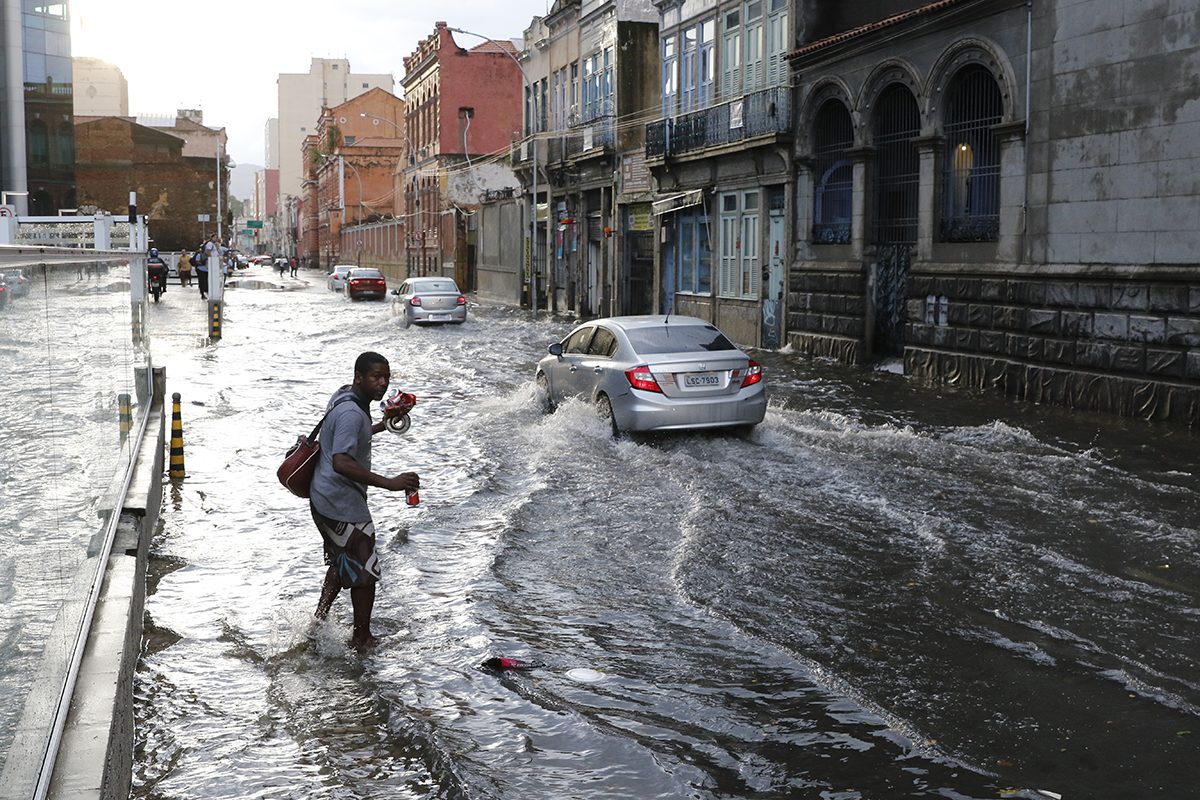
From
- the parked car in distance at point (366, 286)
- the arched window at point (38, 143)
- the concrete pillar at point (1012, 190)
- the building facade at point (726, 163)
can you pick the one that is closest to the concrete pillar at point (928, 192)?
the concrete pillar at point (1012, 190)

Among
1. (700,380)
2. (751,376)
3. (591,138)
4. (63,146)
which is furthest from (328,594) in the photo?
(63,146)

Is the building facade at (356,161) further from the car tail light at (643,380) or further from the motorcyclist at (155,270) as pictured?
the car tail light at (643,380)

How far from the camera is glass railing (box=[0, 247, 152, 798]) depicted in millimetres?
4008

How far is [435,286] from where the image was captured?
41688 millimetres

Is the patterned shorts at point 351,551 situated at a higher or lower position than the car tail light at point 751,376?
lower

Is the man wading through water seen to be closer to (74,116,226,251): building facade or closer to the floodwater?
the floodwater

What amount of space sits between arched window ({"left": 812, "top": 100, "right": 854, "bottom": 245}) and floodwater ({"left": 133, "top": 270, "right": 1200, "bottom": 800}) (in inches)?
508

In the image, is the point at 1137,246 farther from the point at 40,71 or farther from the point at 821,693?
the point at 40,71

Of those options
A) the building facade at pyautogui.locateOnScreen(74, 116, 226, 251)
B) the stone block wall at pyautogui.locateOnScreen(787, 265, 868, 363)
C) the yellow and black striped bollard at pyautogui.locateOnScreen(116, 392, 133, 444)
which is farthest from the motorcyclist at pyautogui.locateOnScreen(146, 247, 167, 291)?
the building facade at pyautogui.locateOnScreen(74, 116, 226, 251)

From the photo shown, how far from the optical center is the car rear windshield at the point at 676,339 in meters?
15.2

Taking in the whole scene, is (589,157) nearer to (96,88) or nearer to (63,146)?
(63,146)

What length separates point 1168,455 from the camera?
48.2ft

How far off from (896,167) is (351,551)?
20.7 meters

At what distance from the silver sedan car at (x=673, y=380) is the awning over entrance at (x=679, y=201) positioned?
19470 mm
